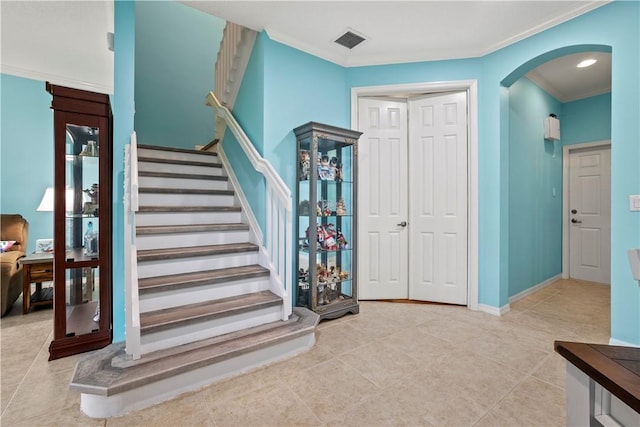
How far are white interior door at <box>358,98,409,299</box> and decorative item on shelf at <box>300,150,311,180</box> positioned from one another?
A: 774 mm

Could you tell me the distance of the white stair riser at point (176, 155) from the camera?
3.40 meters

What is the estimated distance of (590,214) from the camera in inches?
172

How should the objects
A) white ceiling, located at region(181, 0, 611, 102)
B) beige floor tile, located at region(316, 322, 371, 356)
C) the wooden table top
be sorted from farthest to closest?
white ceiling, located at region(181, 0, 611, 102) → beige floor tile, located at region(316, 322, 371, 356) → the wooden table top

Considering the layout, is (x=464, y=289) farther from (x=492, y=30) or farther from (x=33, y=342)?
(x=33, y=342)

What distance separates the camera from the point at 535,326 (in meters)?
2.71

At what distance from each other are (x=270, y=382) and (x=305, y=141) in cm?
211

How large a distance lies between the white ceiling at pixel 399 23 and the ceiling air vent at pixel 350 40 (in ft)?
0.20

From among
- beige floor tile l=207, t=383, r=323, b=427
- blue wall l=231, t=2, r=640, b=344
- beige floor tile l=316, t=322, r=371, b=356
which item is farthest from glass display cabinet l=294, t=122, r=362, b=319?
beige floor tile l=207, t=383, r=323, b=427

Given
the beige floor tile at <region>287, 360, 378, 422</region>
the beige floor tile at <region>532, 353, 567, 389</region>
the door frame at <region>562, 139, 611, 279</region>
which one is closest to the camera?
the beige floor tile at <region>287, 360, 378, 422</region>

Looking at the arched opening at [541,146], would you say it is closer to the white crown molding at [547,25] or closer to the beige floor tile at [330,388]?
the white crown molding at [547,25]

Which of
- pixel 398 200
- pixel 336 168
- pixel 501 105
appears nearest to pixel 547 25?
pixel 501 105

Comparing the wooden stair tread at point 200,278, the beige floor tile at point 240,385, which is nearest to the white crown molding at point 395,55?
the wooden stair tread at point 200,278

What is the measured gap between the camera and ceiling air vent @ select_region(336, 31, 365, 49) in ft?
9.48

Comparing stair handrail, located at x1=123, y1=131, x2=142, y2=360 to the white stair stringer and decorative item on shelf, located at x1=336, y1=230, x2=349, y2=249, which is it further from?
decorative item on shelf, located at x1=336, y1=230, x2=349, y2=249
